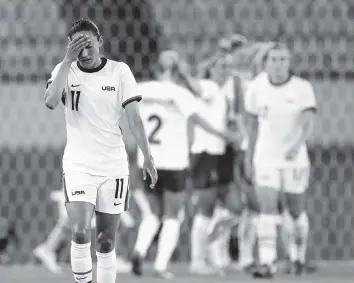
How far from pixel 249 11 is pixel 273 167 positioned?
624 centimetres

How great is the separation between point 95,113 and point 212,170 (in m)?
3.51

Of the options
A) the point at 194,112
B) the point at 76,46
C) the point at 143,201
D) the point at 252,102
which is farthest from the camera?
the point at 143,201

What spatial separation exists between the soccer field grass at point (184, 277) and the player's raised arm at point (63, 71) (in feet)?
9.52

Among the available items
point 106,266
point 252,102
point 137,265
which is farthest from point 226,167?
point 106,266

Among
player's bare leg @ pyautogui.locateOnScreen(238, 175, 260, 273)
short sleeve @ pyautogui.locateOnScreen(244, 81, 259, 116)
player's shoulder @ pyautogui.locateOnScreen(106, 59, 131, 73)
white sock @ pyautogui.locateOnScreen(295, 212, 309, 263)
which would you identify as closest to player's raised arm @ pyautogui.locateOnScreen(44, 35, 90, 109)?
player's shoulder @ pyautogui.locateOnScreen(106, 59, 131, 73)

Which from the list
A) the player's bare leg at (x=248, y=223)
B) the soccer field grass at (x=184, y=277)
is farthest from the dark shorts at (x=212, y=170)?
the soccer field grass at (x=184, y=277)

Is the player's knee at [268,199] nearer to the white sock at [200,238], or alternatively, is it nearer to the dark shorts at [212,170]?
the dark shorts at [212,170]

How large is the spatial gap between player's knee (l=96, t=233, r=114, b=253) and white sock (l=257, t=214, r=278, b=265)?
2634 millimetres

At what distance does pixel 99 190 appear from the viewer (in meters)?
5.13

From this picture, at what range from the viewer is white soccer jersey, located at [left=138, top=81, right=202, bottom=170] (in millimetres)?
7957

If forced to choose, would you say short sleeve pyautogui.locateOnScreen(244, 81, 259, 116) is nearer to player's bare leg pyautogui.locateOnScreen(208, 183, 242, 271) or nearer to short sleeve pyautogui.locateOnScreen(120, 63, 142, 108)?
player's bare leg pyautogui.locateOnScreen(208, 183, 242, 271)

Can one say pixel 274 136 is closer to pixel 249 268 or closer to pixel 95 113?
pixel 249 268

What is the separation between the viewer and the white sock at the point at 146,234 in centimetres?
793

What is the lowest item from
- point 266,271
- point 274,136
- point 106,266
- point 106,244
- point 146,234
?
point 266,271
